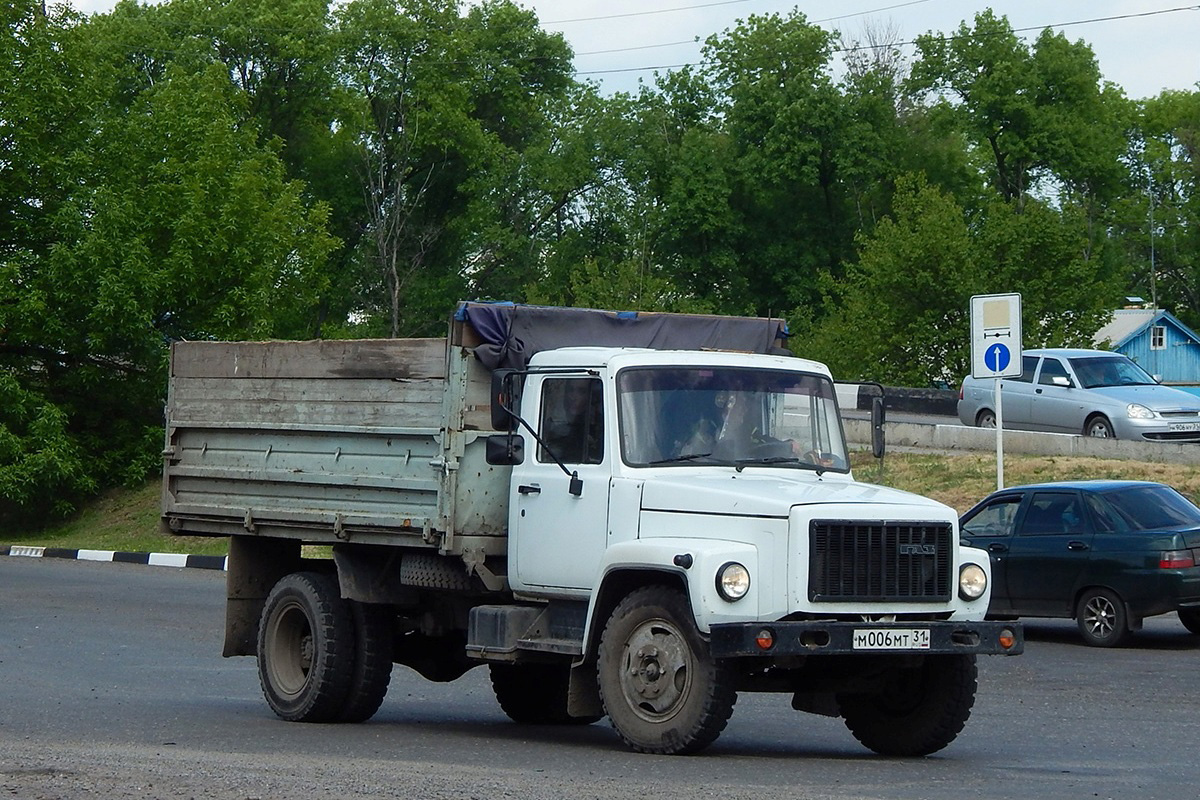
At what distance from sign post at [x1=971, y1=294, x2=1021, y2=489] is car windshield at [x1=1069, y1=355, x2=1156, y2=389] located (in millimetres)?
7831

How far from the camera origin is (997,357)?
20.9 m

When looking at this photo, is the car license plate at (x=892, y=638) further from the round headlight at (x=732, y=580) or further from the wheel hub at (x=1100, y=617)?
the wheel hub at (x=1100, y=617)

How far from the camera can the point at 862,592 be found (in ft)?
28.4

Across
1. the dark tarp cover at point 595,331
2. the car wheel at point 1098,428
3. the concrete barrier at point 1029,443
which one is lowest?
the dark tarp cover at point 595,331

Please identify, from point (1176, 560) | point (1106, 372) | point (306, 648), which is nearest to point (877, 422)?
point (306, 648)

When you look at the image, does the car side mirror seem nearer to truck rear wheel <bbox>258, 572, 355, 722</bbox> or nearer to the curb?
truck rear wheel <bbox>258, 572, 355, 722</bbox>

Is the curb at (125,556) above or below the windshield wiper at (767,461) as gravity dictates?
below

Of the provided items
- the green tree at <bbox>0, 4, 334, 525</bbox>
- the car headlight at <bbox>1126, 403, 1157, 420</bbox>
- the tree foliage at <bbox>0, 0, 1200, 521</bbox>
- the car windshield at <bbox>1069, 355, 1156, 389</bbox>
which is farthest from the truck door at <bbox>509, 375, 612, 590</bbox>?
the tree foliage at <bbox>0, 0, 1200, 521</bbox>

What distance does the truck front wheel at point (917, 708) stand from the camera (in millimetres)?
9281

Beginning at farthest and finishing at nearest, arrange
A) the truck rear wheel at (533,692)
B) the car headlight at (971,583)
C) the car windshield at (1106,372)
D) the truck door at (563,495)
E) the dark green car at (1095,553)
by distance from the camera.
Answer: the car windshield at (1106,372) → the dark green car at (1095,553) → the truck rear wheel at (533,692) → the truck door at (563,495) → the car headlight at (971,583)

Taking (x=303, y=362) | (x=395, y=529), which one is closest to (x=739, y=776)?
(x=395, y=529)

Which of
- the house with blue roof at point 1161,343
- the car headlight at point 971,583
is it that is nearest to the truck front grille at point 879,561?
the car headlight at point 971,583

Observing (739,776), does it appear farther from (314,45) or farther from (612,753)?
(314,45)

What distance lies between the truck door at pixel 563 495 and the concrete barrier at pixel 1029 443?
40.1 feet
